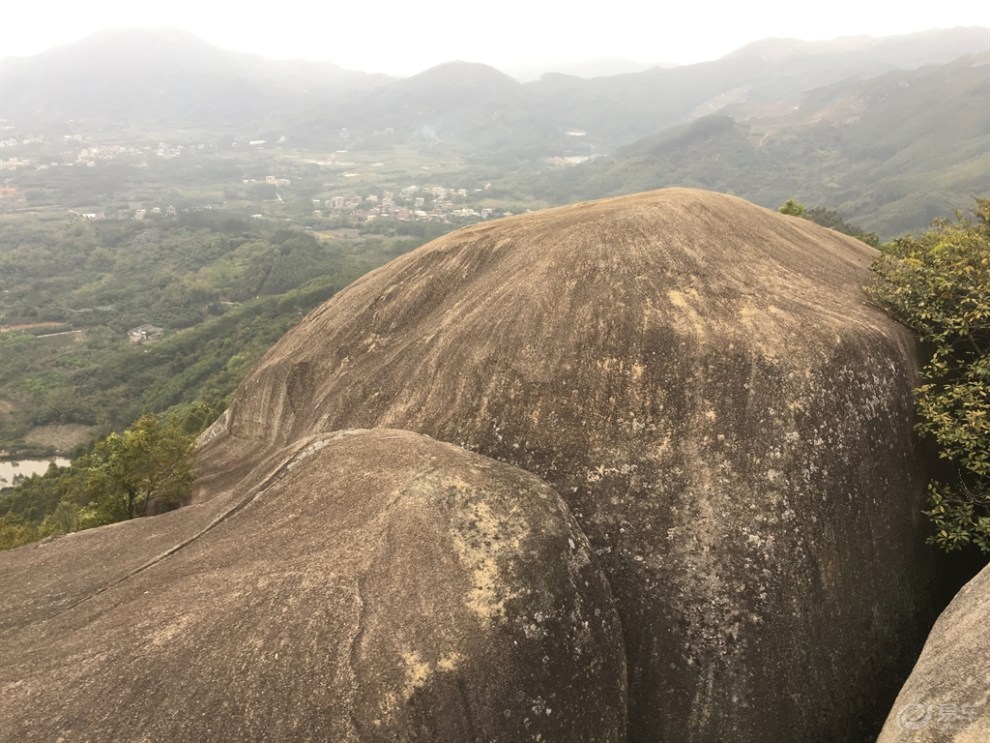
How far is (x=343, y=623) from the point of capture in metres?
13.7

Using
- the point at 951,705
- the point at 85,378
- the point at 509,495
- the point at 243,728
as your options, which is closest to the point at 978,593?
the point at 951,705

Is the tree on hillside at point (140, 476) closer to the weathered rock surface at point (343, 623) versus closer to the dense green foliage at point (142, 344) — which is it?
the weathered rock surface at point (343, 623)

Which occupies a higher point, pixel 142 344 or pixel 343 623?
pixel 343 623

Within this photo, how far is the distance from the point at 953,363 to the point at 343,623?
2117 centimetres

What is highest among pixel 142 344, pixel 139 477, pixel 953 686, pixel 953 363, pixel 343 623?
pixel 953 363

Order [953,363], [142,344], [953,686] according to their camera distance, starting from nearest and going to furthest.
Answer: [953,686] < [953,363] < [142,344]

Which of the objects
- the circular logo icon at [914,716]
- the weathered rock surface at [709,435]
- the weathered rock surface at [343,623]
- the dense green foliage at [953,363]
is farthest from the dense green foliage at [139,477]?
the dense green foliage at [953,363]

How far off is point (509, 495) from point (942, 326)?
1576cm

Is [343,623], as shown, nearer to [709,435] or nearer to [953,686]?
[709,435]

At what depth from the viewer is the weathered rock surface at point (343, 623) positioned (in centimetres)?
1260

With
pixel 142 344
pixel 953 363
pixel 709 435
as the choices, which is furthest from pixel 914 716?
pixel 142 344

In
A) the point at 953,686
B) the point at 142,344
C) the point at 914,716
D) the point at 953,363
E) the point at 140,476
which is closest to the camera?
the point at 953,686

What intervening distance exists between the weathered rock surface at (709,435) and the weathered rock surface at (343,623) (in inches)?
70.1

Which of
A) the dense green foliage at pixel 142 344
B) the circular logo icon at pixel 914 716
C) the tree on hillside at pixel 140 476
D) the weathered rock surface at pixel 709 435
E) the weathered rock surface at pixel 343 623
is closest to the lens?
the circular logo icon at pixel 914 716
